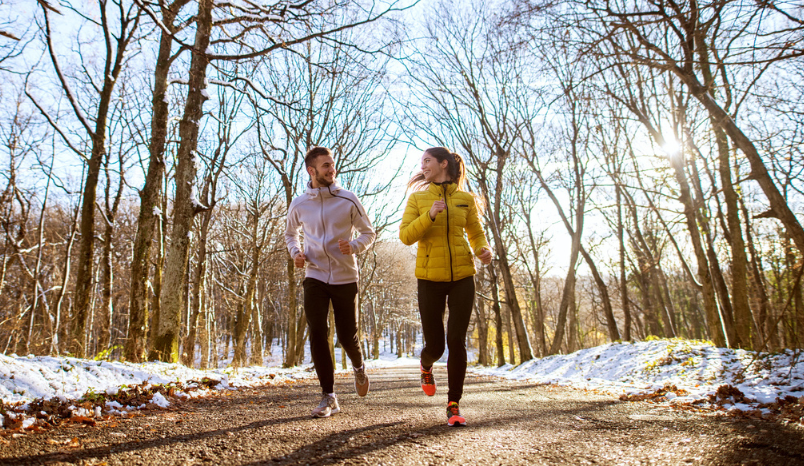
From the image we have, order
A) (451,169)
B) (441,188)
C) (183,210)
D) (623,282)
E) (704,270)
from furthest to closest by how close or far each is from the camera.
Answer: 1. (623,282)
2. (704,270)
3. (183,210)
4. (451,169)
5. (441,188)

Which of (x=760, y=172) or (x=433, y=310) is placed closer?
(x=433, y=310)

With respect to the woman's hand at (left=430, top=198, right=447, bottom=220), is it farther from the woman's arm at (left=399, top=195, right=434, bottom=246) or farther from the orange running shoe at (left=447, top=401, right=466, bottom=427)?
the orange running shoe at (left=447, top=401, right=466, bottom=427)

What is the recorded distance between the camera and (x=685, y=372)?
18.8ft

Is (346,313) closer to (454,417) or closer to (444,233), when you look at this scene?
(444,233)

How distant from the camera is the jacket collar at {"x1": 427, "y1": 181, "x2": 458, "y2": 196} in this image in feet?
11.4

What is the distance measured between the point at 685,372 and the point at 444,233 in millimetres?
4650

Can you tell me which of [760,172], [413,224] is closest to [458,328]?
[413,224]

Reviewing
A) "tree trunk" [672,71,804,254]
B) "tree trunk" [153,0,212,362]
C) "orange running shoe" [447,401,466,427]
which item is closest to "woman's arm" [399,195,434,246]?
"orange running shoe" [447,401,466,427]

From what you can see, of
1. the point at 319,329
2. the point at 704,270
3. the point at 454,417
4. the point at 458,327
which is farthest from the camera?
the point at 704,270

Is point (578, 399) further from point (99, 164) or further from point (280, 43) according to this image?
point (99, 164)

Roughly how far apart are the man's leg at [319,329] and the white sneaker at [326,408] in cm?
7

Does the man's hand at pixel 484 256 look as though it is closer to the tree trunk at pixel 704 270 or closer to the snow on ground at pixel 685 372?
the snow on ground at pixel 685 372

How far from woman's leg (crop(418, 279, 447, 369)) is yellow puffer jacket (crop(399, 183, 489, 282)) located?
7cm

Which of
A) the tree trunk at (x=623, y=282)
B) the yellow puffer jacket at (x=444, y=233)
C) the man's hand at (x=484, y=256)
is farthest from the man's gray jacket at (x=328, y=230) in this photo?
the tree trunk at (x=623, y=282)
